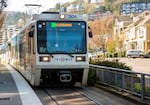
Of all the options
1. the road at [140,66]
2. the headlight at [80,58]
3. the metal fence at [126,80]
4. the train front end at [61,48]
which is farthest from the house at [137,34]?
the headlight at [80,58]

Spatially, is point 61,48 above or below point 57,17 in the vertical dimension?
below

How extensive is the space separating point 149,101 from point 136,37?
93255 mm

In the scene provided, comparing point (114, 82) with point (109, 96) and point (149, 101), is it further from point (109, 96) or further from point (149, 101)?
point (149, 101)

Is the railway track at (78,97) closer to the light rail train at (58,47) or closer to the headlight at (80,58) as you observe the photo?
the light rail train at (58,47)

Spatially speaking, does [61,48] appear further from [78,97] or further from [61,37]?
[78,97]

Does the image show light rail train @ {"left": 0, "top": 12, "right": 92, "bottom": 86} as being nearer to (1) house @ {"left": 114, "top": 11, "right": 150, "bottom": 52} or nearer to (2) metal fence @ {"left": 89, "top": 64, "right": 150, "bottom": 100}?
(2) metal fence @ {"left": 89, "top": 64, "right": 150, "bottom": 100}

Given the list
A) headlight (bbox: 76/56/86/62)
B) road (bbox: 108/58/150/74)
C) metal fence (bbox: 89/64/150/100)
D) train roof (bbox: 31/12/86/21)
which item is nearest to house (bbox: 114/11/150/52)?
road (bbox: 108/58/150/74)

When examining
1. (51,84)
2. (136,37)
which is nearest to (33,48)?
(51,84)

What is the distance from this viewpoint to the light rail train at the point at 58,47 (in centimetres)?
1820

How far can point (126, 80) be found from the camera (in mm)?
15336

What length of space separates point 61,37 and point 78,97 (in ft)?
12.1

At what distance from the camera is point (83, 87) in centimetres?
1972

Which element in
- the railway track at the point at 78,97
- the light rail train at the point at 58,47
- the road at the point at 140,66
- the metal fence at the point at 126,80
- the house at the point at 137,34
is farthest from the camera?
the house at the point at 137,34

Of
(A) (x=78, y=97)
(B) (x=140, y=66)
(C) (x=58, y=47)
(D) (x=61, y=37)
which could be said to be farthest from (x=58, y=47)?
(B) (x=140, y=66)
